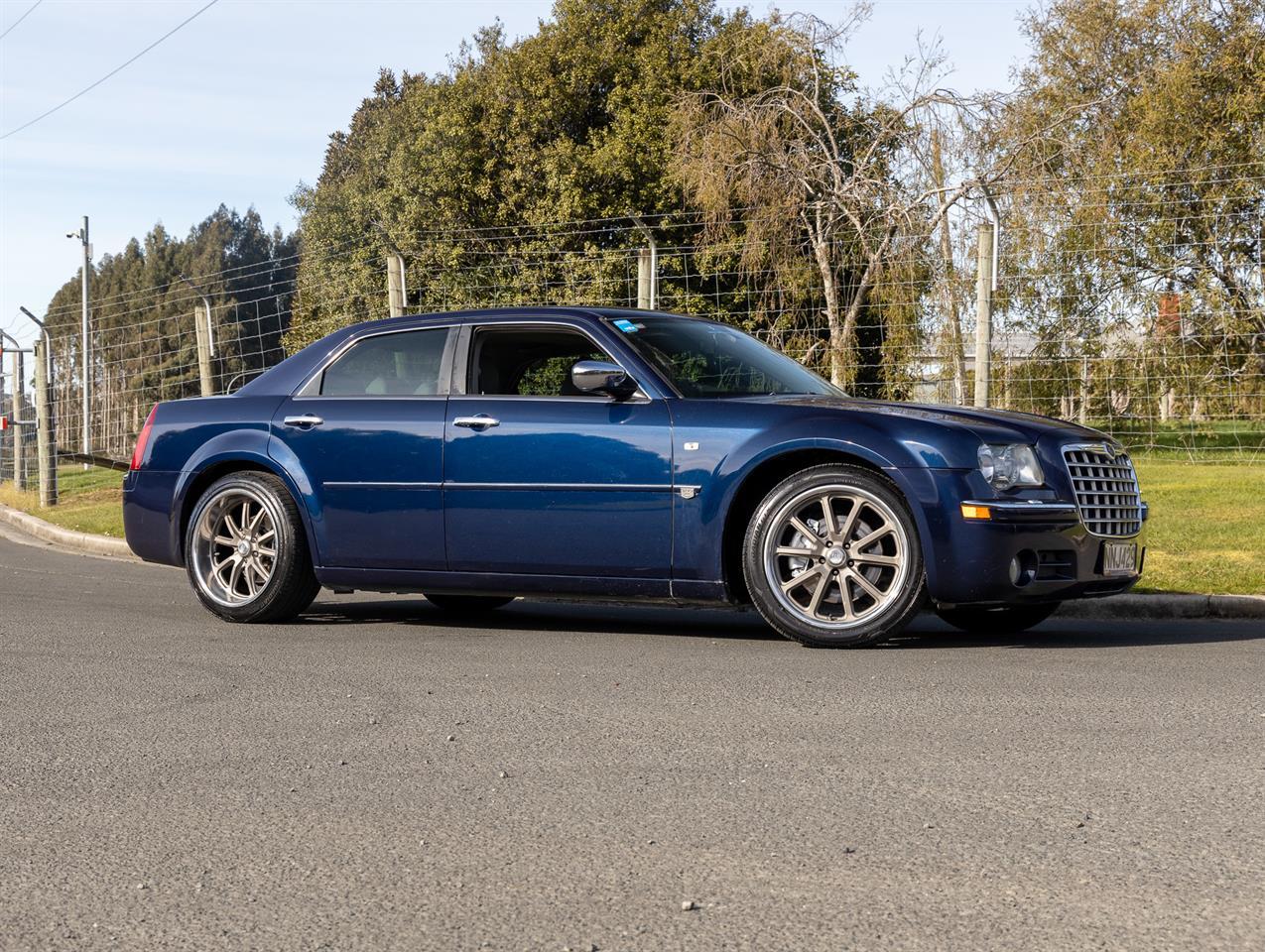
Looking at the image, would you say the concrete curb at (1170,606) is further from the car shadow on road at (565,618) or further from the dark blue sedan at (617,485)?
the car shadow on road at (565,618)

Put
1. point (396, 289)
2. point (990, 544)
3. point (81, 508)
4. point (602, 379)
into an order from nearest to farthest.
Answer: point (990, 544)
point (602, 379)
point (396, 289)
point (81, 508)

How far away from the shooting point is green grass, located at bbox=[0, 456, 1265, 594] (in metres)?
9.05

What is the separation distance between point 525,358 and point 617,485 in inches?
45.3

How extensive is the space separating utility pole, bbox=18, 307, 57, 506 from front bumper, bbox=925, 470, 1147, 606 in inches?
622

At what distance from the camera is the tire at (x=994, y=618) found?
7836 mm

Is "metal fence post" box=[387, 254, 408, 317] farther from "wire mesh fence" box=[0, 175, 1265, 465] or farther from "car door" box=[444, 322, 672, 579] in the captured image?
"car door" box=[444, 322, 672, 579]

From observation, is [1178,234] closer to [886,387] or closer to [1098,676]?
[886,387]

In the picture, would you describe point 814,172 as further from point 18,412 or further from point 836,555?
point 836,555

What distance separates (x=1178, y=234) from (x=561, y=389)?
1519cm

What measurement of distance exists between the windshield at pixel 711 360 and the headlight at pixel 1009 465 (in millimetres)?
1229

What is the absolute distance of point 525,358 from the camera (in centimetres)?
797

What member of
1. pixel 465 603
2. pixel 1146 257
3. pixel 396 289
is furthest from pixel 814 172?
pixel 465 603

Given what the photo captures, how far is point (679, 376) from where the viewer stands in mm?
7387

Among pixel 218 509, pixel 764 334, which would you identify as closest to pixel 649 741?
pixel 218 509
